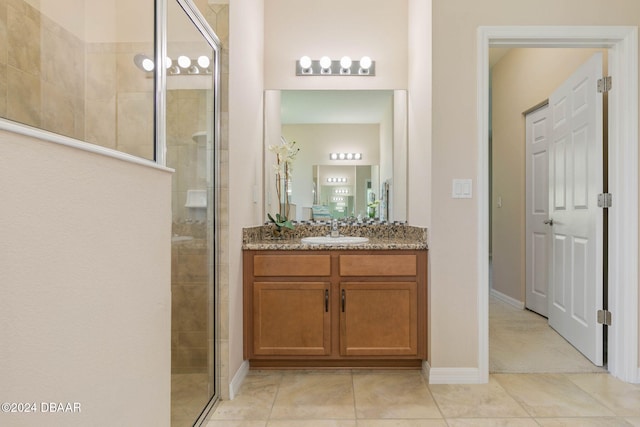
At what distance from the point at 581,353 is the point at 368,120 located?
90.5 inches

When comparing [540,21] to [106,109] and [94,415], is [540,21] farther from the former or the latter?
[94,415]

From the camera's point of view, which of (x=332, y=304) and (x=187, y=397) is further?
(x=332, y=304)

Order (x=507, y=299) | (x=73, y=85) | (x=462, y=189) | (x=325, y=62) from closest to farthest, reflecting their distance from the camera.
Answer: (x=73, y=85)
(x=462, y=189)
(x=325, y=62)
(x=507, y=299)

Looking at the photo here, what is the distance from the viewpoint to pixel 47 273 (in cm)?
78

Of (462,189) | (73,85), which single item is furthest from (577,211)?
(73,85)

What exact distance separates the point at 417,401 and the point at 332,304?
716 mm

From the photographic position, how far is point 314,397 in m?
2.10

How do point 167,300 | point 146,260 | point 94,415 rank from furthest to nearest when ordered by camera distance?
point 167,300
point 146,260
point 94,415

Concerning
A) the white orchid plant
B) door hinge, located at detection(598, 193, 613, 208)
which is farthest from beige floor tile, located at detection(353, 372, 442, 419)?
door hinge, located at detection(598, 193, 613, 208)

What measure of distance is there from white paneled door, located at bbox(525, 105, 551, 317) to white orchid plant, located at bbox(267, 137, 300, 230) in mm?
2294

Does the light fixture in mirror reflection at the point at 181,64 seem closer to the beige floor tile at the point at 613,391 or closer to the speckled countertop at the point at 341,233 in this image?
the speckled countertop at the point at 341,233

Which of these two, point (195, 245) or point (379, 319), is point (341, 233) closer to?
point (379, 319)

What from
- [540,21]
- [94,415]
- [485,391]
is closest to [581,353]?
[485,391]

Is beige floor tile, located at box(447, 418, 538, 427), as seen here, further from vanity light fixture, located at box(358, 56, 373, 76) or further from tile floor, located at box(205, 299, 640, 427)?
vanity light fixture, located at box(358, 56, 373, 76)
